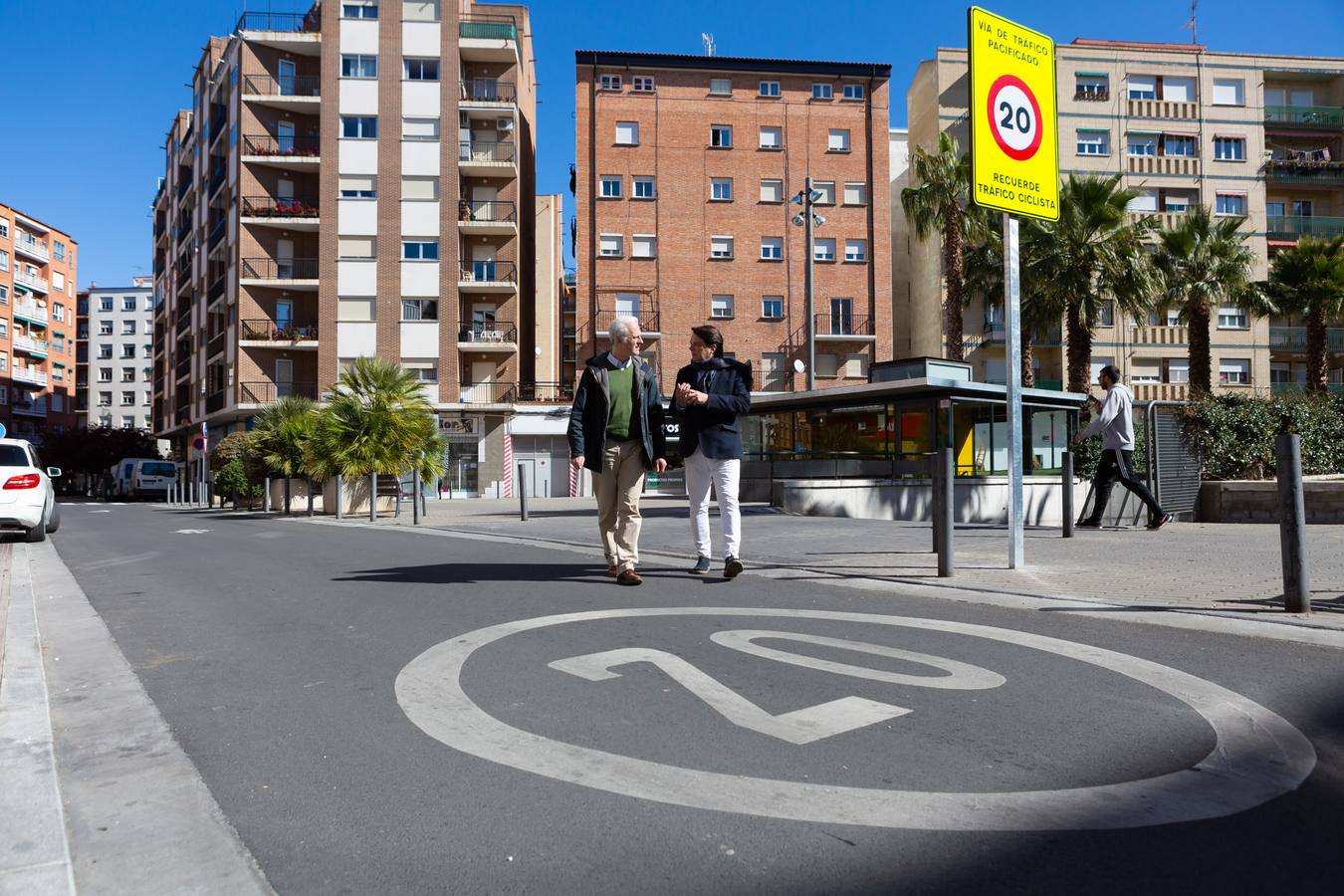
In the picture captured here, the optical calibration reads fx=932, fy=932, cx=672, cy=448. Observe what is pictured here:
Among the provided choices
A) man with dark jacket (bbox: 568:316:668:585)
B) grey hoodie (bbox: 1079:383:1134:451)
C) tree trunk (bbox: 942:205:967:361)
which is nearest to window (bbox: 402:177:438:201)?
tree trunk (bbox: 942:205:967:361)

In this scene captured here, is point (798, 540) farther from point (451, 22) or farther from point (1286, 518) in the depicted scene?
point (451, 22)

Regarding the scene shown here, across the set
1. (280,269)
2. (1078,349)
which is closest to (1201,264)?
(1078,349)

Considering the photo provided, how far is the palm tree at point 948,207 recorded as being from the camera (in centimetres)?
3094

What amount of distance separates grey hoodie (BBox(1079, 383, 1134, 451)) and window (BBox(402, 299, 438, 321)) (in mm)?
35153

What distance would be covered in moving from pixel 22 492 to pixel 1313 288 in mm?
39110

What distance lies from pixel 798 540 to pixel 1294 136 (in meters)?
51.8

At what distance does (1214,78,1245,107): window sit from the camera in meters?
47.0

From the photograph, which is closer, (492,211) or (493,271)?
(493,271)

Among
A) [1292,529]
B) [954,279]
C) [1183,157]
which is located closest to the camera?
[1292,529]

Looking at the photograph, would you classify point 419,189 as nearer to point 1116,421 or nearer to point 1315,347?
point 1116,421

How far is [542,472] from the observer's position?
140ft

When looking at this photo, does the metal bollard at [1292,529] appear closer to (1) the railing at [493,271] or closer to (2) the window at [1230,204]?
(1) the railing at [493,271]

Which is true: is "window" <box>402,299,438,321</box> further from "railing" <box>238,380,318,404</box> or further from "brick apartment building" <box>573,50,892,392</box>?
"brick apartment building" <box>573,50,892,392</box>

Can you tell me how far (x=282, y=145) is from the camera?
147ft
